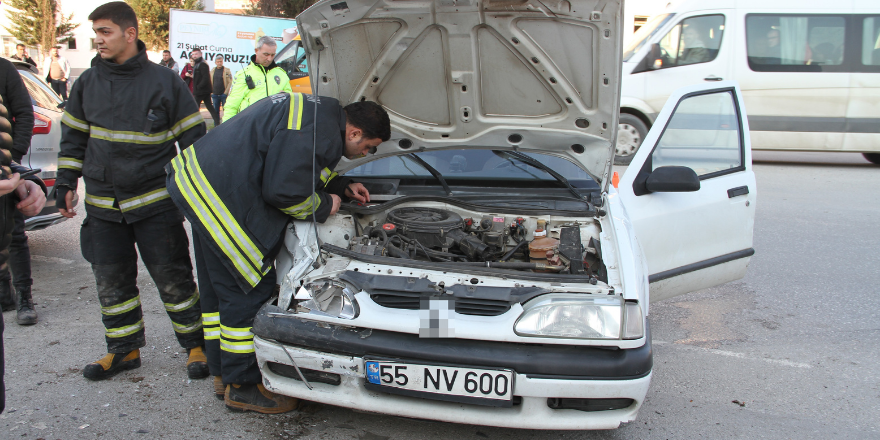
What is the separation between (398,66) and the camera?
10.9ft

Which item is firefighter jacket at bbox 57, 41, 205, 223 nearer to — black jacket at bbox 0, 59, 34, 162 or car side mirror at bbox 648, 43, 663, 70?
black jacket at bbox 0, 59, 34, 162

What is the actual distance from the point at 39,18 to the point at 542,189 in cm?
3502

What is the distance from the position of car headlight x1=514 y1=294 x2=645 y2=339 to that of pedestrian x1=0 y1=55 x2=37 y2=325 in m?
2.89

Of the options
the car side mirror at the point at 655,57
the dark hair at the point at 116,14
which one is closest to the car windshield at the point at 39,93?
the dark hair at the point at 116,14

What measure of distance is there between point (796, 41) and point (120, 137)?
9319 millimetres

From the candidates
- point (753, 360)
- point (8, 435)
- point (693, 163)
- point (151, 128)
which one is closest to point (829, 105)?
point (693, 163)

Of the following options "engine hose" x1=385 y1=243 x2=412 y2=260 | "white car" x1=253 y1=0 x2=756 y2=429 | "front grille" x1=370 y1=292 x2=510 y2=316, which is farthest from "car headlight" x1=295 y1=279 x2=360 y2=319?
"engine hose" x1=385 y1=243 x2=412 y2=260

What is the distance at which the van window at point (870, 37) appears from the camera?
29.0ft

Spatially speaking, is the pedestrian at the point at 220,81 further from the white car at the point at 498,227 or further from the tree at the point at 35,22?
the tree at the point at 35,22

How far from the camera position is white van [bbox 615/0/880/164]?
881 centimetres

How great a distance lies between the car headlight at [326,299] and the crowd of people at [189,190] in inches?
11.7

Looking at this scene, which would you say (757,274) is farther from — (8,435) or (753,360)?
(8,435)

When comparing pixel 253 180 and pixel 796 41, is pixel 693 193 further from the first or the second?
pixel 796 41

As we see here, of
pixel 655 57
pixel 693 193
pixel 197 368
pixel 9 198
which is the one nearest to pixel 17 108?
pixel 9 198
